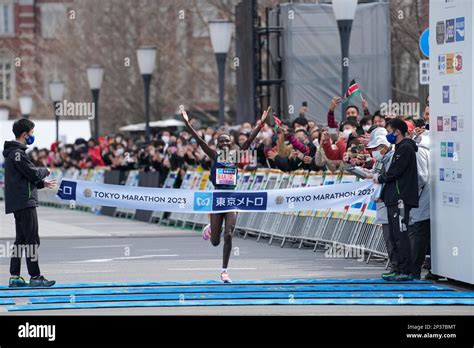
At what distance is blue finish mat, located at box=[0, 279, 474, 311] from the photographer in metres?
15.3

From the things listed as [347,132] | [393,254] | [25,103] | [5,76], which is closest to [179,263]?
[347,132]

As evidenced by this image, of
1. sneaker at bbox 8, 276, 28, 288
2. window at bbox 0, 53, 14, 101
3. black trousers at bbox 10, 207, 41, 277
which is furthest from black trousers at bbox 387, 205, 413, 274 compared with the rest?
window at bbox 0, 53, 14, 101

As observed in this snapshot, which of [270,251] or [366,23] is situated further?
[366,23]

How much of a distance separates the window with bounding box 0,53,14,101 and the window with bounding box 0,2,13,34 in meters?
3.00

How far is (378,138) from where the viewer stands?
18.4 m

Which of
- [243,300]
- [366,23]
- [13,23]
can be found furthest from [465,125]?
[13,23]

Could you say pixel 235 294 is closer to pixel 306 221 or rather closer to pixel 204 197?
pixel 204 197

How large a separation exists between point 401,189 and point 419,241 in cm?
72

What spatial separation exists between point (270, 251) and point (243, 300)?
7553mm

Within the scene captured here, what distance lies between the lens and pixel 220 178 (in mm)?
18062

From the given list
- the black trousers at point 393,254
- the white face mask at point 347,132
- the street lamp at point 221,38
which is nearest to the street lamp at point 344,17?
the white face mask at point 347,132

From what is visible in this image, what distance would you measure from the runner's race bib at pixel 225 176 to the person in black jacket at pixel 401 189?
1747 mm
